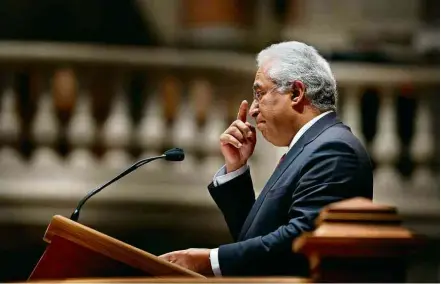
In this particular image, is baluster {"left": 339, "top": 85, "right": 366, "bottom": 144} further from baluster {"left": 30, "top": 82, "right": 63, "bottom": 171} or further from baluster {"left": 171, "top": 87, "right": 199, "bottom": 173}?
baluster {"left": 30, "top": 82, "right": 63, "bottom": 171}

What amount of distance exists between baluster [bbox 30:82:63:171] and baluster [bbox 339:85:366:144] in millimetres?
1690

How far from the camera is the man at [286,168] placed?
350cm

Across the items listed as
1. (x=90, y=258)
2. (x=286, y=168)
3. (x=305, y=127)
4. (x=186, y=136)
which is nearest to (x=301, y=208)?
(x=286, y=168)

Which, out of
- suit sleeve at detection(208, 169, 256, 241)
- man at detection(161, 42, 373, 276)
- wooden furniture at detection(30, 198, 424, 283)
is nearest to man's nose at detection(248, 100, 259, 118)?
man at detection(161, 42, 373, 276)

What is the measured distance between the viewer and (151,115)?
299 inches

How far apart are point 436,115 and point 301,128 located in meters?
3.87

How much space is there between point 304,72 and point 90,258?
815 mm

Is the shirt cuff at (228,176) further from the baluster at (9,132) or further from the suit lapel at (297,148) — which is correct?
the baluster at (9,132)

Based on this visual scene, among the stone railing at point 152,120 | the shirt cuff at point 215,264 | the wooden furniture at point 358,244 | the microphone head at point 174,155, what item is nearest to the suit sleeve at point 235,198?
the microphone head at point 174,155

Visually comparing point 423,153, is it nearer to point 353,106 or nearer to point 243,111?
point 353,106

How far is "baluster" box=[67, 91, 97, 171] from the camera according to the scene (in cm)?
746

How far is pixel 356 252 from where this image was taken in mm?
3152

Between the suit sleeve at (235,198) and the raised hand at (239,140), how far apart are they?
57 mm

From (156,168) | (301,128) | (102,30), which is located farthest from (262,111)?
(102,30)
